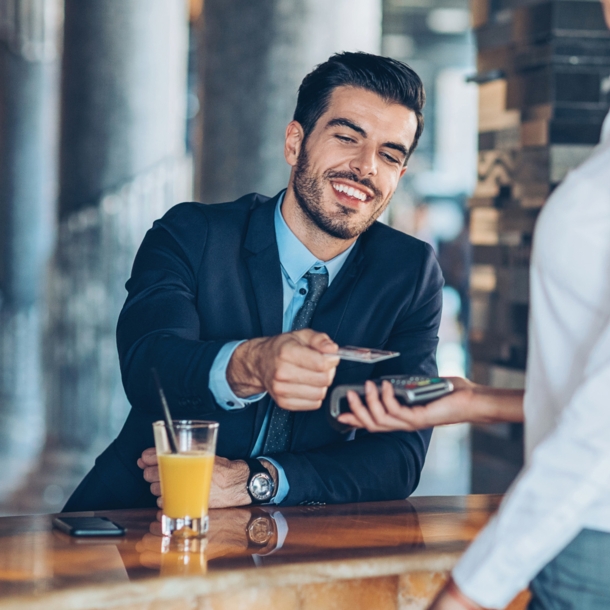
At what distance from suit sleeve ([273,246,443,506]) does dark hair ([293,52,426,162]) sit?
0.35 metres

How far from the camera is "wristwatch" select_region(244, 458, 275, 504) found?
5.28ft

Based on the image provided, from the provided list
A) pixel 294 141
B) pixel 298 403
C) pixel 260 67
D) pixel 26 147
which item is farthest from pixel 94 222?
pixel 26 147

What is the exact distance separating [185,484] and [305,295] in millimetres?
749

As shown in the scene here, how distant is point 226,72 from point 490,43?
108 cm

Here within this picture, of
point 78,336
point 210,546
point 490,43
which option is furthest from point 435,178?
point 210,546

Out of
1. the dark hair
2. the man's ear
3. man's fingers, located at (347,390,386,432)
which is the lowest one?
man's fingers, located at (347,390,386,432)

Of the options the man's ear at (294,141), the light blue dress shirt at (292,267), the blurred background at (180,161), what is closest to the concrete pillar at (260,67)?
the blurred background at (180,161)

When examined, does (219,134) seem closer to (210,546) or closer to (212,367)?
(212,367)

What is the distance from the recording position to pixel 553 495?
883 mm

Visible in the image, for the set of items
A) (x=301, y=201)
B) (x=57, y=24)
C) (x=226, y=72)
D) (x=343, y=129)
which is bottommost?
(x=301, y=201)

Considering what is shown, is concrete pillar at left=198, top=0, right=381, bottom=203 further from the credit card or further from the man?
the credit card

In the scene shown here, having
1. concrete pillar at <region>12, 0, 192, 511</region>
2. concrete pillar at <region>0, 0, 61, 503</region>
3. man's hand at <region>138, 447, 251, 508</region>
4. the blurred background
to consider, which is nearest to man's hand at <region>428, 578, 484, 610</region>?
man's hand at <region>138, 447, 251, 508</region>

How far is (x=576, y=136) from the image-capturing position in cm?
268

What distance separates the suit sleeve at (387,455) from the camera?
168 cm
